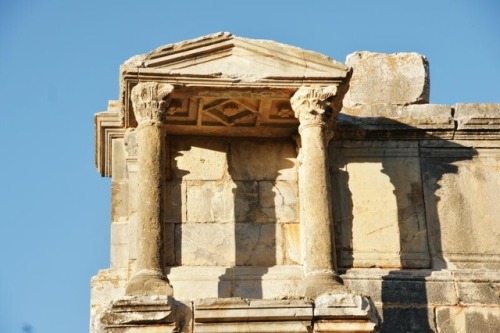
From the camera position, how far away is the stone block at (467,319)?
1992cm

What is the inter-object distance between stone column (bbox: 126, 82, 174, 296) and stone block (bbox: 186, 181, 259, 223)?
102 centimetres

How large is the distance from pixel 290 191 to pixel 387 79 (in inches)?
84.0

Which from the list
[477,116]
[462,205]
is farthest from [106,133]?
[477,116]

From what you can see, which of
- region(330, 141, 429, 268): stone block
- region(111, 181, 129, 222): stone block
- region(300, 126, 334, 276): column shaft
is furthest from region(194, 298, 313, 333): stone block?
region(111, 181, 129, 222): stone block

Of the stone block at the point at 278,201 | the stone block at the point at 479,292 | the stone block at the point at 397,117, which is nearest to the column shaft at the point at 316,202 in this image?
the stone block at the point at 278,201

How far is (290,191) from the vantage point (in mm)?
20594

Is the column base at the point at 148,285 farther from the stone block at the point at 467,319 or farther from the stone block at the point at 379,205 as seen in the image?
the stone block at the point at 467,319

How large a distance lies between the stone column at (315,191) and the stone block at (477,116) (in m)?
1.94

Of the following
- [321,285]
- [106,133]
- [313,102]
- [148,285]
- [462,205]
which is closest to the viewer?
[148,285]

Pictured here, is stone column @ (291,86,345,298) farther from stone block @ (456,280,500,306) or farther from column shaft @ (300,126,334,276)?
stone block @ (456,280,500,306)

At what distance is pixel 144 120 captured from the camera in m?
19.6

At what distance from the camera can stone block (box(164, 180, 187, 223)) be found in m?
20.3

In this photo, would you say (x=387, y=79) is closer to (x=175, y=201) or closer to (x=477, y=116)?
(x=477, y=116)

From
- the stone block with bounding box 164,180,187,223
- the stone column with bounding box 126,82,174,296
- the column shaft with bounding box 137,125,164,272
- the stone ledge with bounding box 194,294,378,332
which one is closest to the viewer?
the stone ledge with bounding box 194,294,378,332
